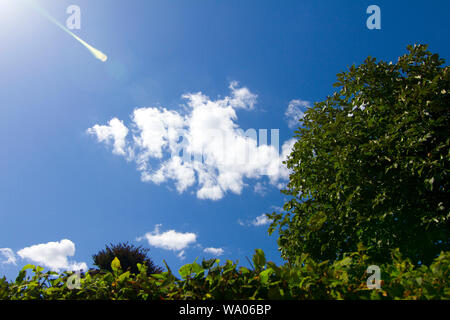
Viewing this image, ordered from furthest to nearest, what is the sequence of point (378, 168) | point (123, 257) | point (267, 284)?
point (123, 257) → point (378, 168) → point (267, 284)

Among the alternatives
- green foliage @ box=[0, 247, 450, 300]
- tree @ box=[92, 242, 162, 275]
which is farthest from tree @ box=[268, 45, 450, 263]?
tree @ box=[92, 242, 162, 275]

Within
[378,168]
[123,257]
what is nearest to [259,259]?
[378,168]

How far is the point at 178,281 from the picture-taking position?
3.01 meters

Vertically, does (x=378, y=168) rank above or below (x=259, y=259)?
above

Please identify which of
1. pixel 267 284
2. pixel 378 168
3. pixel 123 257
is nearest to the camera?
pixel 267 284

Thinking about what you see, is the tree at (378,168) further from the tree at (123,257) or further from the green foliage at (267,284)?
the tree at (123,257)

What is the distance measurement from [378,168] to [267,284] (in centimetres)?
651

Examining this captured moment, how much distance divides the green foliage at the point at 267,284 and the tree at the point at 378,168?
155 inches

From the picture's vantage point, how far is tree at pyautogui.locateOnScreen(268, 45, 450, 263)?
771 cm

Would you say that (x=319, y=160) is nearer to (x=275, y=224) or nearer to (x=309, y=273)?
(x=275, y=224)

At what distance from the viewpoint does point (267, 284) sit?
3.00 m

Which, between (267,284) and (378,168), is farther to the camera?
(378,168)

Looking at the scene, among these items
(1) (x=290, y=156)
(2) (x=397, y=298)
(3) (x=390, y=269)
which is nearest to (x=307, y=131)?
(1) (x=290, y=156)

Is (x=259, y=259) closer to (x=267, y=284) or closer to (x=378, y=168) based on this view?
(x=267, y=284)
